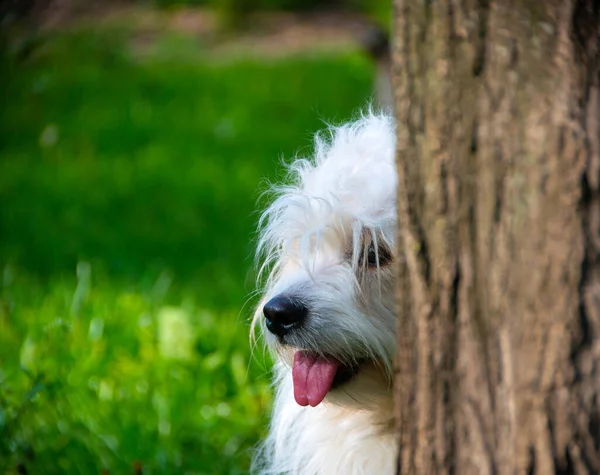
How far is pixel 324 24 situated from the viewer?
16062mm

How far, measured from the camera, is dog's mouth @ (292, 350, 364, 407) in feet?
8.99

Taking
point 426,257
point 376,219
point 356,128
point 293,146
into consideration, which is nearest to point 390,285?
point 376,219

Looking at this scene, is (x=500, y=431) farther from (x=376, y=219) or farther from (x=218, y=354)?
(x=218, y=354)

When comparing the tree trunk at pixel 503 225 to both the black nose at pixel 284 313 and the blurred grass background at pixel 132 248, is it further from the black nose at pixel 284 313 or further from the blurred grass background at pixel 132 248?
the blurred grass background at pixel 132 248

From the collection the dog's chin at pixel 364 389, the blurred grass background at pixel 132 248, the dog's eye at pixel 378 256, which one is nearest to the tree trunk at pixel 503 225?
the dog's chin at pixel 364 389

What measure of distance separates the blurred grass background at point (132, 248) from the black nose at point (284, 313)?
0.96 meters

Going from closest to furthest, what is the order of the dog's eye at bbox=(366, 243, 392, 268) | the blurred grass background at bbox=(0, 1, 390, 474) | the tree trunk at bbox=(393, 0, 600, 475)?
the tree trunk at bbox=(393, 0, 600, 475) → the dog's eye at bbox=(366, 243, 392, 268) → the blurred grass background at bbox=(0, 1, 390, 474)

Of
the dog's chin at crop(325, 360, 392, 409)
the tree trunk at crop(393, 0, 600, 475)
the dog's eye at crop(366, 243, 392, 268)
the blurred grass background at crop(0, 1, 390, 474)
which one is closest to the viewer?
the tree trunk at crop(393, 0, 600, 475)

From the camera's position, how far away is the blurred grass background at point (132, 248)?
12.2 ft

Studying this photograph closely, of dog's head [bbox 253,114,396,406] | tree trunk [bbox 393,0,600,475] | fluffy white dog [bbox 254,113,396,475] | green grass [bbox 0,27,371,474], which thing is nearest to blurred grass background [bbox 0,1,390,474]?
green grass [bbox 0,27,371,474]

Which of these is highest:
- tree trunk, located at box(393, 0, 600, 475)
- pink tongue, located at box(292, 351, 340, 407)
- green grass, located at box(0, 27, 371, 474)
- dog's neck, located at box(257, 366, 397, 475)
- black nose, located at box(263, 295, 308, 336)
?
tree trunk, located at box(393, 0, 600, 475)

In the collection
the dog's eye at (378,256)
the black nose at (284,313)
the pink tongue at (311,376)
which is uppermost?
the dog's eye at (378,256)

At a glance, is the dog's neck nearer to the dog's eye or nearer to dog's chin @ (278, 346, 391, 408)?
dog's chin @ (278, 346, 391, 408)

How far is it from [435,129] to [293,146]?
6.55 meters
